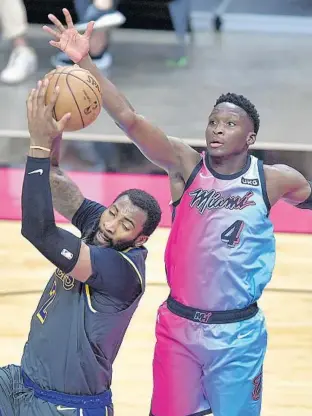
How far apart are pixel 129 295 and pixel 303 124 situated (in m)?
5.85

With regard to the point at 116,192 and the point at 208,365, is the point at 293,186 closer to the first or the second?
the point at 208,365

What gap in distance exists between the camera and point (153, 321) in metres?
5.80

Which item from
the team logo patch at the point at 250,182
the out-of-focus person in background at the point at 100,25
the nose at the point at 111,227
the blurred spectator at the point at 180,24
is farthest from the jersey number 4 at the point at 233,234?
the blurred spectator at the point at 180,24

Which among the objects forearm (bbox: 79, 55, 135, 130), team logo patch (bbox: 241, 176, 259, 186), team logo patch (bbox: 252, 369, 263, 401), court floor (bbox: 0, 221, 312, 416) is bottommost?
court floor (bbox: 0, 221, 312, 416)

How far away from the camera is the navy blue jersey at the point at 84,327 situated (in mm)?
3637

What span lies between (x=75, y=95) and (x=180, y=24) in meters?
8.18

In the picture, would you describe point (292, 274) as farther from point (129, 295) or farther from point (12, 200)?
point (129, 295)

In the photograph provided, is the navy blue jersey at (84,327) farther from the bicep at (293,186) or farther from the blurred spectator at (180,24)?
the blurred spectator at (180,24)

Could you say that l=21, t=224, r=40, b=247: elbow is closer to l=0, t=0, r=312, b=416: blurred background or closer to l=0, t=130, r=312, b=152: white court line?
l=0, t=0, r=312, b=416: blurred background

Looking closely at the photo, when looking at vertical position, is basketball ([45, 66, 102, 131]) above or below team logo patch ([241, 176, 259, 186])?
above

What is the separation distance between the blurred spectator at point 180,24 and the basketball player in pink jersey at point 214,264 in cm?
725

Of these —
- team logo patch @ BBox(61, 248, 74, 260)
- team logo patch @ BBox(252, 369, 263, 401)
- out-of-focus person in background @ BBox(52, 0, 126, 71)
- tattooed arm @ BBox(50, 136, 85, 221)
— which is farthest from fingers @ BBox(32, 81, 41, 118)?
out-of-focus person in background @ BBox(52, 0, 126, 71)

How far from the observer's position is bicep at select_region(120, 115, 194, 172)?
12.9ft

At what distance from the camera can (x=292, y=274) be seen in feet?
21.1
